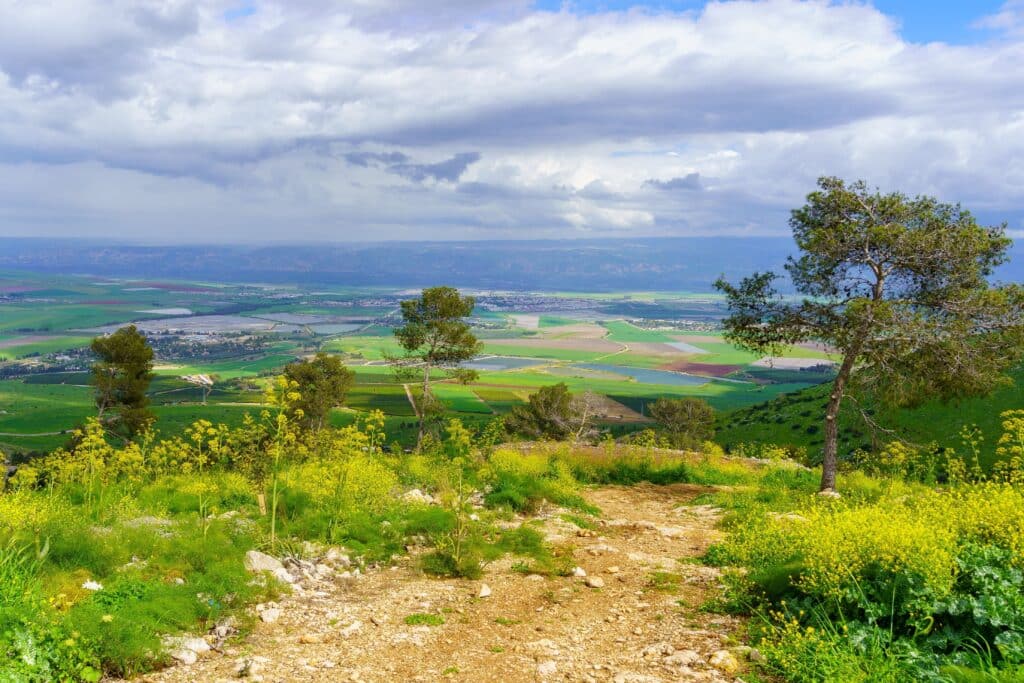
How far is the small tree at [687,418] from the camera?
6394cm

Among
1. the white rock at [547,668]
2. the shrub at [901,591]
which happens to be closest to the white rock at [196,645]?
the white rock at [547,668]

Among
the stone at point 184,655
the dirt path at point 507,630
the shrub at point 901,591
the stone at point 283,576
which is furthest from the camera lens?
the stone at point 283,576

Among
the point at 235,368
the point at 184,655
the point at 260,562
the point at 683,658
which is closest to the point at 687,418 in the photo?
the point at 260,562

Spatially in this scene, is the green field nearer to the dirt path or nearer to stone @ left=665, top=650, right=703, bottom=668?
the dirt path

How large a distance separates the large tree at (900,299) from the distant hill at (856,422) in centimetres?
762

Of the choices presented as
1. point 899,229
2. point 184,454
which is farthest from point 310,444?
point 899,229

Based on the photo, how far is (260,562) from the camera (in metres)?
10.0

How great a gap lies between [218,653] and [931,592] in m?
8.50

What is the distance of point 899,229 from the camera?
53.0 feet

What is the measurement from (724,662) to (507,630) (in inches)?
116

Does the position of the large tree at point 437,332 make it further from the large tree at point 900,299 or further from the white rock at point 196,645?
the white rock at point 196,645

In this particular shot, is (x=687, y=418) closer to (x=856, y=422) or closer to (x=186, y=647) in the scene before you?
(x=856, y=422)

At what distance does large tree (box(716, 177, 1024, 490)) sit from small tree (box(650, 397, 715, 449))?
43664 millimetres

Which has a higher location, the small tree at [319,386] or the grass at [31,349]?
the small tree at [319,386]
